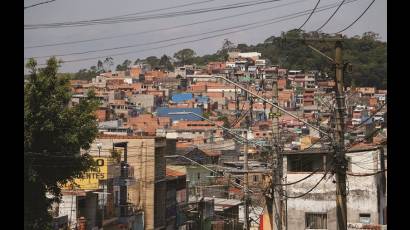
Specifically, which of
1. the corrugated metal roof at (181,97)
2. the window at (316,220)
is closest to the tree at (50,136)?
the window at (316,220)

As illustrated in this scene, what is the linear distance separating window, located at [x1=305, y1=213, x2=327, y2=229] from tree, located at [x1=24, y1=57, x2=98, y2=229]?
→ 7566 mm

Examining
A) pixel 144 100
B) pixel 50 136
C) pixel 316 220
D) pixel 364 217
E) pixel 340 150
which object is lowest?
pixel 316 220

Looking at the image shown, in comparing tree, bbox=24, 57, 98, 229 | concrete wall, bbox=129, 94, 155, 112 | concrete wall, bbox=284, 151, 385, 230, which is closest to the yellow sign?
tree, bbox=24, 57, 98, 229

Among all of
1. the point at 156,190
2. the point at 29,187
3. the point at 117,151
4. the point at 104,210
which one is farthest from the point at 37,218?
the point at 156,190

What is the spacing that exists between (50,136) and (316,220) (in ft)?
30.0

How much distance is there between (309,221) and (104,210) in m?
8.71

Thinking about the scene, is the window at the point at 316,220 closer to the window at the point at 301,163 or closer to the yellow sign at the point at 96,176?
the window at the point at 301,163

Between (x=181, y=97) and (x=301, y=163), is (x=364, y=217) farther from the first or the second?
(x=181, y=97)

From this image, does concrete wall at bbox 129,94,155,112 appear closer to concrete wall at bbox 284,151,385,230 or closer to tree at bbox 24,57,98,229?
concrete wall at bbox 284,151,385,230

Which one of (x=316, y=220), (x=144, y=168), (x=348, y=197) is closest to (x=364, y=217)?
(x=348, y=197)

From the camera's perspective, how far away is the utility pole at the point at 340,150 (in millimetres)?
12930

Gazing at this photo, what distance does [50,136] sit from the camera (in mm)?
25047

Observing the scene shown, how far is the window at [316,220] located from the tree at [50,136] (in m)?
7.57
